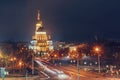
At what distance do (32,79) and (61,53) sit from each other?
13102 centimetres

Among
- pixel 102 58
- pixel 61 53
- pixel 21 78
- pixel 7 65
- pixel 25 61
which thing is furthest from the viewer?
pixel 61 53

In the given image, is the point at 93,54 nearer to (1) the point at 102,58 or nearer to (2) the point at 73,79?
(1) the point at 102,58

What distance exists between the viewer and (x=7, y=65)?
86938mm

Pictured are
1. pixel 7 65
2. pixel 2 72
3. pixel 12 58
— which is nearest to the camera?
pixel 2 72

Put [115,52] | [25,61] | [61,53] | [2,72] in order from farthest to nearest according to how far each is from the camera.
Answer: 1. [61,53]
2. [115,52]
3. [25,61]
4. [2,72]

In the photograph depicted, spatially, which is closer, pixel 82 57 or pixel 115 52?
pixel 115 52

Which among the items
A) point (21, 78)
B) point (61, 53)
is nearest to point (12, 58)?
point (21, 78)

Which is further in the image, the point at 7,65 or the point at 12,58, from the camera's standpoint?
the point at 12,58

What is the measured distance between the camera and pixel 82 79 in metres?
66.4

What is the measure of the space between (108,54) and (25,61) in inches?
1264

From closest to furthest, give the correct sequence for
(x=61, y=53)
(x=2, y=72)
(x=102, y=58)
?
(x=2, y=72), (x=102, y=58), (x=61, y=53)

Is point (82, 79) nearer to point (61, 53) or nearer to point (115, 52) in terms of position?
point (115, 52)

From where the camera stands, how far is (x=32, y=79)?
213 ft

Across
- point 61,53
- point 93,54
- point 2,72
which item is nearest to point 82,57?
point 93,54
